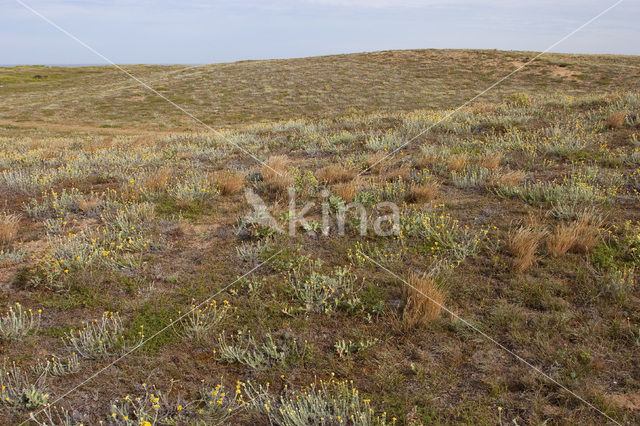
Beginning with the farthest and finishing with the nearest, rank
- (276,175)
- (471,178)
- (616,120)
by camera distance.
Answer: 1. (616,120)
2. (276,175)
3. (471,178)

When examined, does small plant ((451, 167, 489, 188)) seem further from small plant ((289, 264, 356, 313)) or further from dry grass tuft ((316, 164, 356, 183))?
small plant ((289, 264, 356, 313))

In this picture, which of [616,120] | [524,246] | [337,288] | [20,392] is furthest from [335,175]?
[616,120]

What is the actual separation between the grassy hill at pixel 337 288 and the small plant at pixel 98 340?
34mm

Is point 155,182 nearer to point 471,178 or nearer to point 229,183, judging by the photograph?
point 229,183

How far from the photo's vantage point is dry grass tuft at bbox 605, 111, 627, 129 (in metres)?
9.15

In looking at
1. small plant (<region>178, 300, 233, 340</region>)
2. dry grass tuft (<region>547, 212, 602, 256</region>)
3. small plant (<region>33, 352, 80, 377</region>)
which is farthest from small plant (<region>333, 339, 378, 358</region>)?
dry grass tuft (<region>547, 212, 602, 256</region>)

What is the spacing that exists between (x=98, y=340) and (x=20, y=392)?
622 mm

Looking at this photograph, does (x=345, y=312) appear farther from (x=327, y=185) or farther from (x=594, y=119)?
(x=594, y=119)

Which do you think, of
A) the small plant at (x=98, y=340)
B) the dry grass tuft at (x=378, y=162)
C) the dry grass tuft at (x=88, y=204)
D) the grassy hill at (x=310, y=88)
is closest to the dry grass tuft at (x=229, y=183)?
the dry grass tuft at (x=88, y=204)

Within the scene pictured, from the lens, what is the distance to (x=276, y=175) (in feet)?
24.3

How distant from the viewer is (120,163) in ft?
30.6

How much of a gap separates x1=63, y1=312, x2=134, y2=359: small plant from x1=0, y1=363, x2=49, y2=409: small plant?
0.39 meters

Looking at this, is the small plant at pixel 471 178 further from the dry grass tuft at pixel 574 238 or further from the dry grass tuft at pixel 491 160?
the dry grass tuft at pixel 574 238

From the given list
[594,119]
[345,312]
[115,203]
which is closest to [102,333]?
[345,312]
